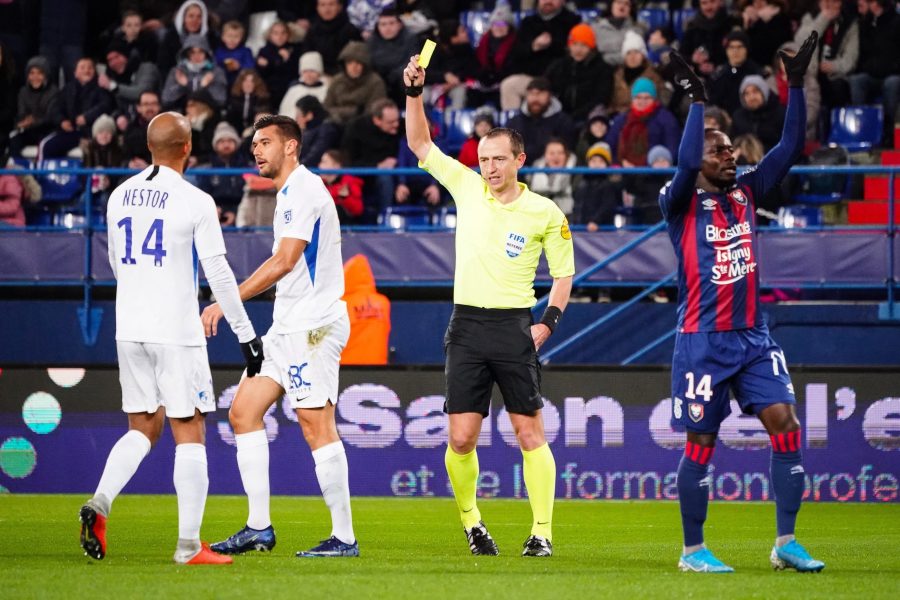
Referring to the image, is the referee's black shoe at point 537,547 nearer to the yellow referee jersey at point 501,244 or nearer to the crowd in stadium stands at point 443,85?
the yellow referee jersey at point 501,244

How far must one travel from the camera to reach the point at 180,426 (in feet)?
23.6

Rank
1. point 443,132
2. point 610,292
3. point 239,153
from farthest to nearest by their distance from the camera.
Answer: point 443,132, point 239,153, point 610,292

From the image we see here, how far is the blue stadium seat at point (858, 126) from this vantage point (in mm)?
16844

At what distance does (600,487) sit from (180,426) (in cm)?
598

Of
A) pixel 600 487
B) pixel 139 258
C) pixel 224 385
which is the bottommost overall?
pixel 600 487

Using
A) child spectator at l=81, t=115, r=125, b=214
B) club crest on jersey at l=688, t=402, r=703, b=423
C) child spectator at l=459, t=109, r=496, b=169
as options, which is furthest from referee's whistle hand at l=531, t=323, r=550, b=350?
child spectator at l=81, t=115, r=125, b=214

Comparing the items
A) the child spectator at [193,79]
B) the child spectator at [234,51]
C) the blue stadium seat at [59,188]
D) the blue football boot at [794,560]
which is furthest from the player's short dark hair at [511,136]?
the child spectator at [234,51]

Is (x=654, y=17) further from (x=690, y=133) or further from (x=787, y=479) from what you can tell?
(x=787, y=479)

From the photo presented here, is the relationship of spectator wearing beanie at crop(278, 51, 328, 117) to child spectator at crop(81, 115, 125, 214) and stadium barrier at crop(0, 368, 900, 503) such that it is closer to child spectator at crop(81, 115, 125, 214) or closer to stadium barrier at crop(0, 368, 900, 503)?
child spectator at crop(81, 115, 125, 214)

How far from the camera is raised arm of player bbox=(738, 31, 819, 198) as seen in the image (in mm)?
7145

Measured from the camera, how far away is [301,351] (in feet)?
25.5

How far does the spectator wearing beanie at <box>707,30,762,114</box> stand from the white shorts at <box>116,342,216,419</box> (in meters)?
10.7

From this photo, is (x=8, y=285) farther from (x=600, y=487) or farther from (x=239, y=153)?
(x=600, y=487)

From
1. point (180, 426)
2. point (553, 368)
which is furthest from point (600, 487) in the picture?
point (180, 426)
